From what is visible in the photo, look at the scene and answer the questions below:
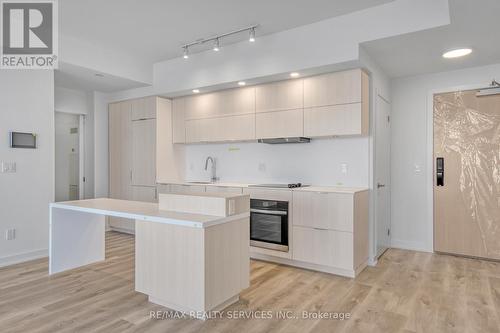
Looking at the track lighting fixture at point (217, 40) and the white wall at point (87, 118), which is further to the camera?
the white wall at point (87, 118)

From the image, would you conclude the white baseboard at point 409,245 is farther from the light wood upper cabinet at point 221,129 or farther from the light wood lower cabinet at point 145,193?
the light wood lower cabinet at point 145,193

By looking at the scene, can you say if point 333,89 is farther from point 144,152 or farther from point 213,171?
point 144,152

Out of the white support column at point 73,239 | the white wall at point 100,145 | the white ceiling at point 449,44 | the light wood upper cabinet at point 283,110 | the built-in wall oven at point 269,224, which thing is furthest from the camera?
the white wall at point 100,145

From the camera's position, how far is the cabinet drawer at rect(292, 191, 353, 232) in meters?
3.27

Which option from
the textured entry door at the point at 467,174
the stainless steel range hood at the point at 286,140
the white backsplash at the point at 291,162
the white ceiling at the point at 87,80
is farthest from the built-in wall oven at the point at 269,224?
the white ceiling at the point at 87,80

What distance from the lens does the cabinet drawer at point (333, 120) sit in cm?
346

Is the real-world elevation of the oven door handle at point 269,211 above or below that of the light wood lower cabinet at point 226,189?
below

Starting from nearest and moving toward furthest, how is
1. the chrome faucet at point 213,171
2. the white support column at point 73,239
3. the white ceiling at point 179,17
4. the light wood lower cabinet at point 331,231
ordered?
the white ceiling at point 179,17, the light wood lower cabinet at point 331,231, the white support column at point 73,239, the chrome faucet at point 213,171

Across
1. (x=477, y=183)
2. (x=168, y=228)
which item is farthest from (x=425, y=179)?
(x=168, y=228)

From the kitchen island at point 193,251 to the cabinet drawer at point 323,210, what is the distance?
1.03m

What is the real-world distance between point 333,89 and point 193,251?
238 cm

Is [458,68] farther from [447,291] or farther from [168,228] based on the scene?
[168,228]

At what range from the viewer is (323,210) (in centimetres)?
341

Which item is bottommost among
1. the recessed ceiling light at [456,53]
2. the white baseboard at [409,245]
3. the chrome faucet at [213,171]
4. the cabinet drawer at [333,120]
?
the white baseboard at [409,245]
